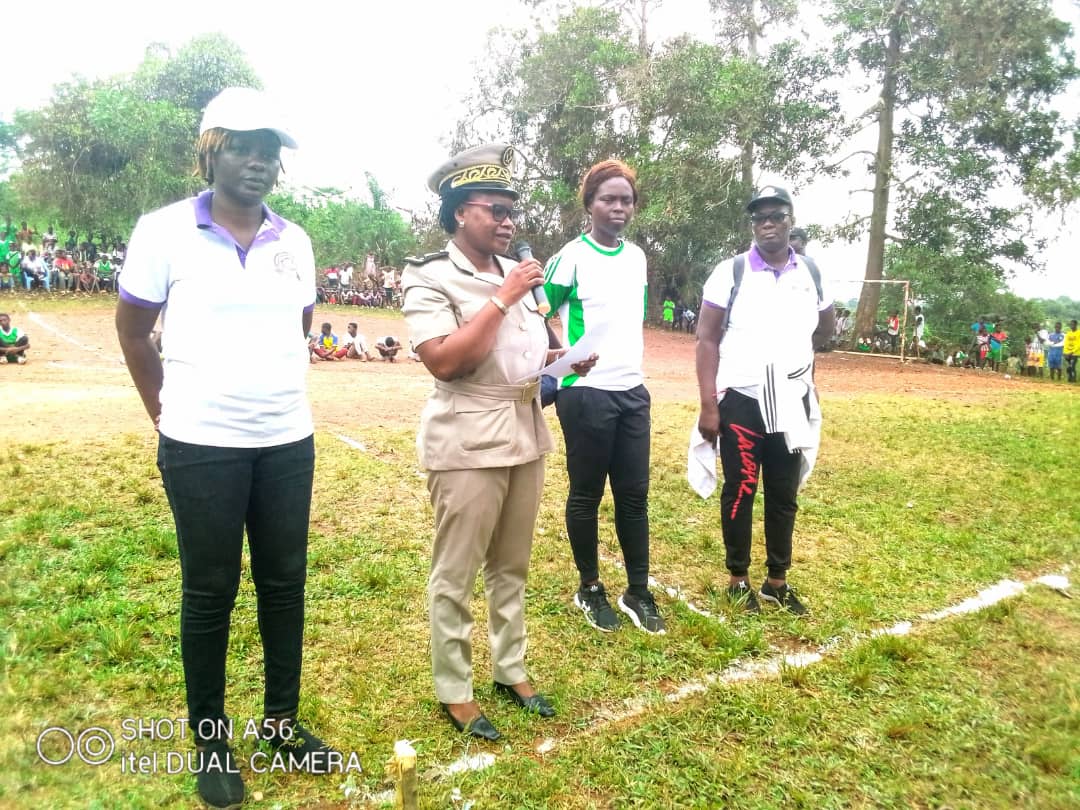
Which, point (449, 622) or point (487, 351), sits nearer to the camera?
point (487, 351)

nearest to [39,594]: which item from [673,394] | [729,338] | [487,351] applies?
[487,351]

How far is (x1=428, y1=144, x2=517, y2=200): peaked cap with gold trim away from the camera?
266cm

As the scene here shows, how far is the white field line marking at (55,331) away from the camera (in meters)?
15.4

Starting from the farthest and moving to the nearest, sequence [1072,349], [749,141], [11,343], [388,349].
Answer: [749,141] → [1072,349] → [388,349] → [11,343]

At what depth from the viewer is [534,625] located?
12.0ft

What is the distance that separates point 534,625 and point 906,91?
2128 cm

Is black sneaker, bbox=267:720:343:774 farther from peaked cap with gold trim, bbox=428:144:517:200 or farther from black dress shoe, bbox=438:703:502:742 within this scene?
peaked cap with gold trim, bbox=428:144:517:200

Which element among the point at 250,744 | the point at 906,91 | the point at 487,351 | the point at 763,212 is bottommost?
the point at 250,744

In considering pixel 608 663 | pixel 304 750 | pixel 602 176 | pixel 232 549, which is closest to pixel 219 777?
pixel 304 750

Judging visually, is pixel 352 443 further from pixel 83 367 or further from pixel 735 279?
pixel 83 367

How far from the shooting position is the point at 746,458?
3.86 m

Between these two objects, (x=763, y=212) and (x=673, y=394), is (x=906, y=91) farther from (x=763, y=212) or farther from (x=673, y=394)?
(x=763, y=212)

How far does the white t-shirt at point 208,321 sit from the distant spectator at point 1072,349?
22355 mm

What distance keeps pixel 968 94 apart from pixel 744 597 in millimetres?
19813
